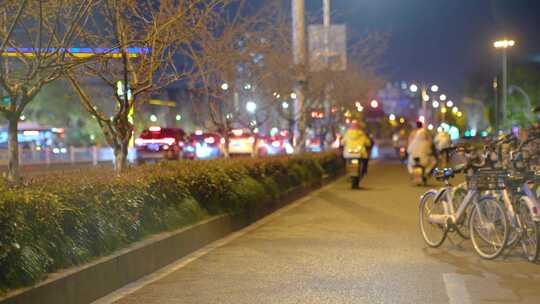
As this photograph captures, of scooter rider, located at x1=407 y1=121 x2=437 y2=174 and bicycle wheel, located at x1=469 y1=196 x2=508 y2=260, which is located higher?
scooter rider, located at x1=407 y1=121 x2=437 y2=174

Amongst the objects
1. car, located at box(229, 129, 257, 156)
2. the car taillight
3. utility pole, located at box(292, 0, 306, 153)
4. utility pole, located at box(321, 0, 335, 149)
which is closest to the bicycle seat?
utility pole, located at box(292, 0, 306, 153)

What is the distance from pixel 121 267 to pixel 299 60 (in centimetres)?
1654

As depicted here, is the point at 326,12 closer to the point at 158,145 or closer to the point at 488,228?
the point at 158,145

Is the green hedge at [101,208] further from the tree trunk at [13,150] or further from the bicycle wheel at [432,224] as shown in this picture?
the bicycle wheel at [432,224]

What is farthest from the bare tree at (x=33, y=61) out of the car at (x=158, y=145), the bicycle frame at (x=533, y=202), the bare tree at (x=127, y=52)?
the car at (x=158, y=145)

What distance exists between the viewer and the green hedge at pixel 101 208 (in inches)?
270

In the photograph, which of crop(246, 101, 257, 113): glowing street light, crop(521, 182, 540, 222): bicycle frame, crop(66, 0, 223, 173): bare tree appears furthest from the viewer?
crop(246, 101, 257, 113): glowing street light

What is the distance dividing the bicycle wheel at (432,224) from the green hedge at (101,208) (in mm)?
3260

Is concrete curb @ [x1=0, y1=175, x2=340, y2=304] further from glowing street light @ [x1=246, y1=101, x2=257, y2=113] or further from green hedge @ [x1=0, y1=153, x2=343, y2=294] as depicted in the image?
glowing street light @ [x1=246, y1=101, x2=257, y2=113]

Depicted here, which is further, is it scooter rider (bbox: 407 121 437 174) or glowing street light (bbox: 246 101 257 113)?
glowing street light (bbox: 246 101 257 113)

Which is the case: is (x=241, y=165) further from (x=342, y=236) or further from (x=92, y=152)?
(x=92, y=152)

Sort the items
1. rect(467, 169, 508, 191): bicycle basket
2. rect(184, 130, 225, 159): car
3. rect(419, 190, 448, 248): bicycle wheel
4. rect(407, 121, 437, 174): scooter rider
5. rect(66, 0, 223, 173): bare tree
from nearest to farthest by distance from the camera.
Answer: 1. rect(467, 169, 508, 191): bicycle basket
2. rect(419, 190, 448, 248): bicycle wheel
3. rect(66, 0, 223, 173): bare tree
4. rect(407, 121, 437, 174): scooter rider
5. rect(184, 130, 225, 159): car

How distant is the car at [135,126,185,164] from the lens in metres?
33.7

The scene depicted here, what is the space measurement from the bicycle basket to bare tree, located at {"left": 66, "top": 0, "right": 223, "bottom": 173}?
482cm
